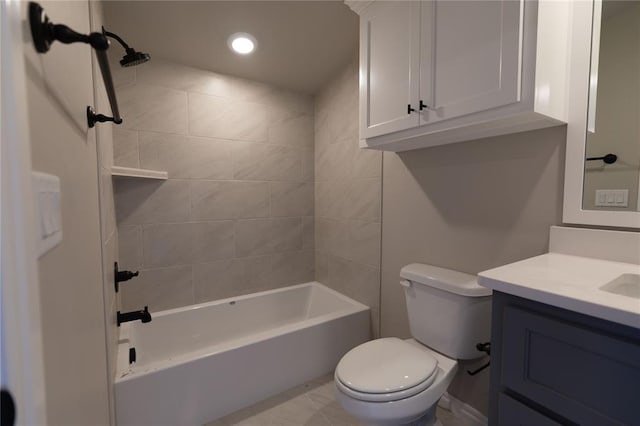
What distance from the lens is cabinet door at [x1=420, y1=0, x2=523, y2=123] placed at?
1.01 meters

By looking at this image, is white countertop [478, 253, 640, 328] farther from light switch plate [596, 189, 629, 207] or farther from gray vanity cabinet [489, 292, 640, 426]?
light switch plate [596, 189, 629, 207]

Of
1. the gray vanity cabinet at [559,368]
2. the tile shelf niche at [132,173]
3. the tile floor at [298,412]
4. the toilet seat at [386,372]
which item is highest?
the tile shelf niche at [132,173]

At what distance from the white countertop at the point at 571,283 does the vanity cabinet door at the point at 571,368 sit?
6 cm

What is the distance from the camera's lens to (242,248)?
242cm

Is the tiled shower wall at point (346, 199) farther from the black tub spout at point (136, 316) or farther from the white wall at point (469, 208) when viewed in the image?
the black tub spout at point (136, 316)

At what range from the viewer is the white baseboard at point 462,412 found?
152 cm

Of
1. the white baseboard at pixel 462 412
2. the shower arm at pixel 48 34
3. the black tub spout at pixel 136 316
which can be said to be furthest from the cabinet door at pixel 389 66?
the white baseboard at pixel 462 412

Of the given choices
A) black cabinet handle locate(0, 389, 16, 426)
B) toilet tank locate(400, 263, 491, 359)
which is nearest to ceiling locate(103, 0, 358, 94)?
toilet tank locate(400, 263, 491, 359)

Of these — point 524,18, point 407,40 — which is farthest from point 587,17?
point 407,40

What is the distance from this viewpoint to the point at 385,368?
4.20 ft

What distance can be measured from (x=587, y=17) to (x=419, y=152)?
86 centimetres

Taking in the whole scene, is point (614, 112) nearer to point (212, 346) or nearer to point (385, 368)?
point (385, 368)

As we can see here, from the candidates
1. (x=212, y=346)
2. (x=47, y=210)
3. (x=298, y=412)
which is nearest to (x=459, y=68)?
(x=47, y=210)

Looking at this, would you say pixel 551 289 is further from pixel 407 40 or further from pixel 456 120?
pixel 407 40
